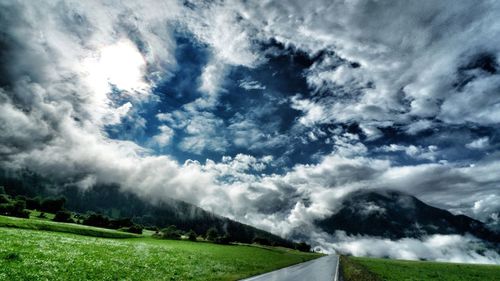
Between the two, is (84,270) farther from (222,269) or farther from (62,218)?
(62,218)

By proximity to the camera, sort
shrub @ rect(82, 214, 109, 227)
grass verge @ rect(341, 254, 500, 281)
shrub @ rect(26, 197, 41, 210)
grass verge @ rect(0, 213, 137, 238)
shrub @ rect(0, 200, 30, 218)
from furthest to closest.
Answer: shrub @ rect(26, 197, 41, 210) → shrub @ rect(82, 214, 109, 227) → shrub @ rect(0, 200, 30, 218) → grass verge @ rect(0, 213, 137, 238) → grass verge @ rect(341, 254, 500, 281)

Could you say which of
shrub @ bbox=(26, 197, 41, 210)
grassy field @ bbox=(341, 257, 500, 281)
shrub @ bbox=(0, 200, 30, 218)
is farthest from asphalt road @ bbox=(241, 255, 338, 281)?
shrub @ bbox=(26, 197, 41, 210)

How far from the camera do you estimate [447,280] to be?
54.5 m

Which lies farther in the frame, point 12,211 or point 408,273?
point 12,211

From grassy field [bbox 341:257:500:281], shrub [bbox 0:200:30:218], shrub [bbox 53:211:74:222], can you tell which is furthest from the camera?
shrub [bbox 53:211:74:222]

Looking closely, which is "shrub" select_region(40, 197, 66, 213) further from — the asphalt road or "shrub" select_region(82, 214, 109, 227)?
the asphalt road

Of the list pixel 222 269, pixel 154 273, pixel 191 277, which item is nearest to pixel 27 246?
pixel 154 273

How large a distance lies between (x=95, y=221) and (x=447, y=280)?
12913 centimetres

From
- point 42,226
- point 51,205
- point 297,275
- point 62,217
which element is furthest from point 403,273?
point 51,205

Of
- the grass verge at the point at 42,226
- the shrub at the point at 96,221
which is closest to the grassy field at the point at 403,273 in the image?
the grass verge at the point at 42,226

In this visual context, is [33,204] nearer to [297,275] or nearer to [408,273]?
[297,275]

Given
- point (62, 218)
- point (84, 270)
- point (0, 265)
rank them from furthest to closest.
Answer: point (62, 218)
point (84, 270)
point (0, 265)

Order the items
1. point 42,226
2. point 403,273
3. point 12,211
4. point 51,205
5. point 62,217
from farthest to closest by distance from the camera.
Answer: point 51,205 < point 62,217 < point 12,211 < point 42,226 < point 403,273

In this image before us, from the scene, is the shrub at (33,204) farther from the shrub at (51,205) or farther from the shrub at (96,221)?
the shrub at (96,221)
